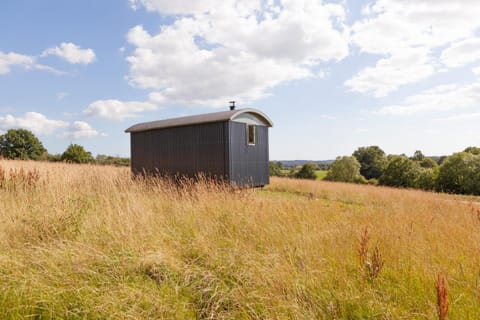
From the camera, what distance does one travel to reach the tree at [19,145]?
1056 inches

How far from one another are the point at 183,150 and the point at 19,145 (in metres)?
26.3

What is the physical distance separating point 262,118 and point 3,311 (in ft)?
32.3

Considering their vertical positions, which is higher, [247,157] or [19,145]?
[19,145]

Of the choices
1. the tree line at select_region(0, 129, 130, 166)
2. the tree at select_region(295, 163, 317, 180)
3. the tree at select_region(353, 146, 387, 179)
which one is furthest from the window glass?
the tree at select_region(353, 146, 387, 179)

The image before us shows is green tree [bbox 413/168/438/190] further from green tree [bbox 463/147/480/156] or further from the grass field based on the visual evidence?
the grass field

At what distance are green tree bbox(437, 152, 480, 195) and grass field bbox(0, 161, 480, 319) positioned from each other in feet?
79.5

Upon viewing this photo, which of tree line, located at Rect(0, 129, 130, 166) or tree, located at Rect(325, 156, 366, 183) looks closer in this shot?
tree line, located at Rect(0, 129, 130, 166)

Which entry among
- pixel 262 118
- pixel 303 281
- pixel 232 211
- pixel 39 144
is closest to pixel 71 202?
pixel 232 211

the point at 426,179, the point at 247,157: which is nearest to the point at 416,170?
the point at 426,179

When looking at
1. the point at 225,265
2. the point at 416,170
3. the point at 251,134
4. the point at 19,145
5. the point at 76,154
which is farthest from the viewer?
the point at 416,170

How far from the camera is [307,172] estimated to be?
148 feet

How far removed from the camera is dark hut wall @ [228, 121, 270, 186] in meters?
9.65

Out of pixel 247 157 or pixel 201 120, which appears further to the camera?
pixel 247 157

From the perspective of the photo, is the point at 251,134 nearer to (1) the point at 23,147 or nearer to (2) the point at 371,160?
(1) the point at 23,147
